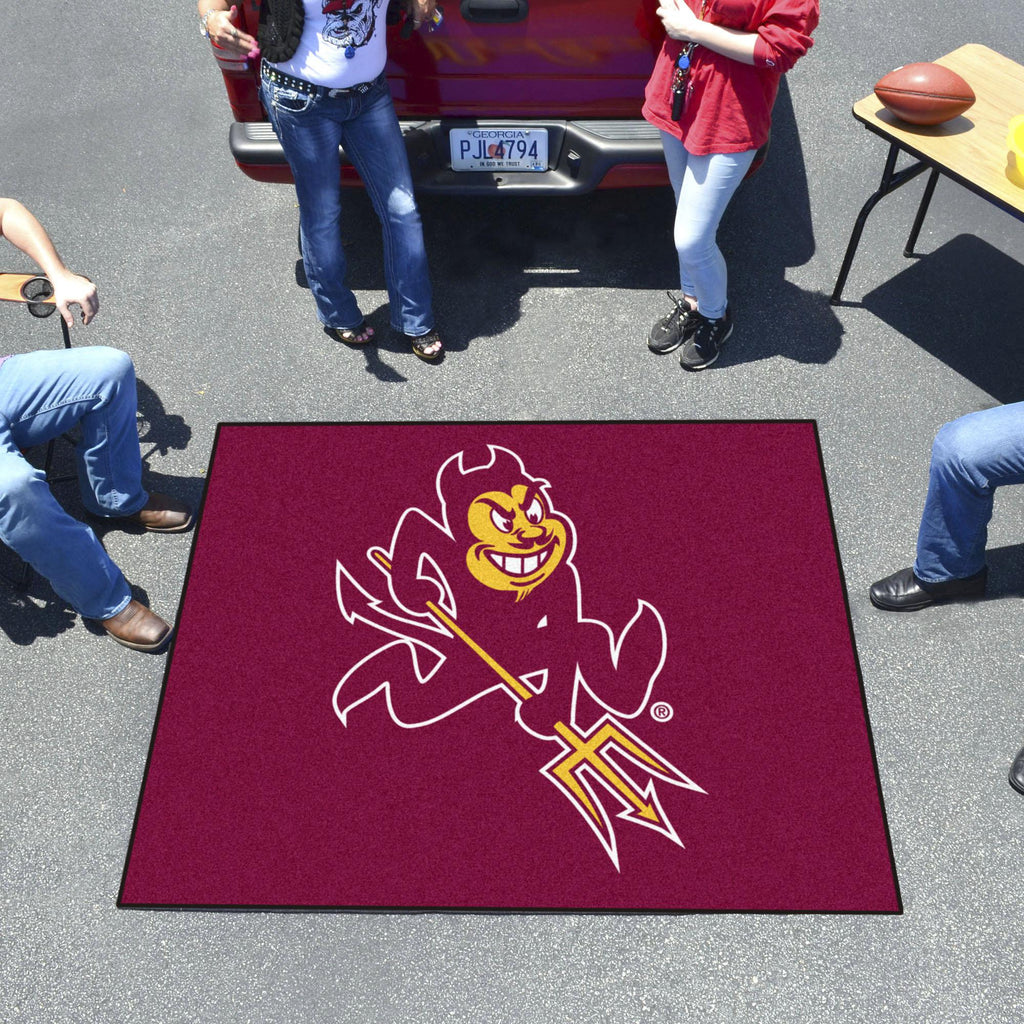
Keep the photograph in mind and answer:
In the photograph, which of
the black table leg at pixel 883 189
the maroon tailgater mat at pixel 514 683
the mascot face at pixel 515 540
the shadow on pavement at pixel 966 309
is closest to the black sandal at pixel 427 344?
the maroon tailgater mat at pixel 514 683

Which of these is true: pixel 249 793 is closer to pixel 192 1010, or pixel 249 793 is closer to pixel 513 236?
pixel 192 1010

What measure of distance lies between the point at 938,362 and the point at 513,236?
165 cm

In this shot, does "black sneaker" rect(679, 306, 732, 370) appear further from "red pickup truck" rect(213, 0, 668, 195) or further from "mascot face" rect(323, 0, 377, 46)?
"mascot face" rect(323, 0, 377, 46)

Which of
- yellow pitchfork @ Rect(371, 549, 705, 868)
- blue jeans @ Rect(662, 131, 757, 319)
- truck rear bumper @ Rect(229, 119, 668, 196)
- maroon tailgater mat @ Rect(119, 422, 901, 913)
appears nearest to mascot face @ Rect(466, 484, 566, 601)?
maroon tailgater mat @ Rect(119, 422, 901, 913)

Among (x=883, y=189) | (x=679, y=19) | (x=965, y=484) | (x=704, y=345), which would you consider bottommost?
(x=704, y=345)

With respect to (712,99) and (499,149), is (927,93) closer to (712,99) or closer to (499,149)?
(712,99)

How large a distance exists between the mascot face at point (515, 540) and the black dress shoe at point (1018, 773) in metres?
1.38

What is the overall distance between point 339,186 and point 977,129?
202 centimetres

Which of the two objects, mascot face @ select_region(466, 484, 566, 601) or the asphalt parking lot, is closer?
the asphalt parking lot

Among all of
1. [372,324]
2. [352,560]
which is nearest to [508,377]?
[372,324]

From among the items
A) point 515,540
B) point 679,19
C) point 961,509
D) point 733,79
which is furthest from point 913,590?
point 679,19

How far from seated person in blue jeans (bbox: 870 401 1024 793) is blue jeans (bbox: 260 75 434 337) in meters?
1.74

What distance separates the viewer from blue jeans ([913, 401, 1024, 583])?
2658 millimetres

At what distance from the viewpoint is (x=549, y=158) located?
341 centimetres
